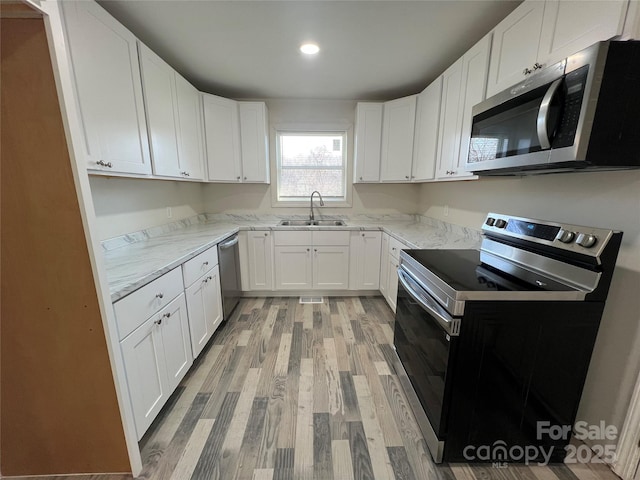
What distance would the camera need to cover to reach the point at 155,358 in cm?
143

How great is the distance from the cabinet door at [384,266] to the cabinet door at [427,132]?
0.78 meters

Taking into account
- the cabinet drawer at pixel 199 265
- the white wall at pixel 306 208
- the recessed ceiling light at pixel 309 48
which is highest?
the recessed ceiling light at pixel 309 48

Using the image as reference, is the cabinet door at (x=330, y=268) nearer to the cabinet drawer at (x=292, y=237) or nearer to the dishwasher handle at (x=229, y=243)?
the cabinet drawer at (x=292, y=237)

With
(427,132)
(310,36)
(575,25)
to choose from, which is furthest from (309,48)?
(575,25)

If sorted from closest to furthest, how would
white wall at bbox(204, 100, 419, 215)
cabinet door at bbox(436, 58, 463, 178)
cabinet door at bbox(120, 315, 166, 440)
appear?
cabinet door at bbox(120, 315, 166, 440)
cabinet door at bbox(436, 58, 463, 178)
white wall at bbox(204, 100, 419, 215)

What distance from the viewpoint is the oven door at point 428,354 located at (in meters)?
1.17

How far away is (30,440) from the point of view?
1155mm

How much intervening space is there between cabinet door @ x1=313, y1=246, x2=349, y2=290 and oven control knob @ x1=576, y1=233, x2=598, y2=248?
2.15m

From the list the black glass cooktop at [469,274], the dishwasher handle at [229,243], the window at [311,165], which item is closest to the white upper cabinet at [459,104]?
the black glass cooktop at [469,274]

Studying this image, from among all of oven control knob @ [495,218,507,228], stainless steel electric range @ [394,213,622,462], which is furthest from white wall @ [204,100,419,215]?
stainless steel electric range @ [394,213,622,462]

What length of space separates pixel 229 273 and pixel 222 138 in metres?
1.59

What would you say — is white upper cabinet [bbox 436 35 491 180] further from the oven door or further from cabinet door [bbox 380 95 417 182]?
the oven door

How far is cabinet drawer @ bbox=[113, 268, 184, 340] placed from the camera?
1.16 meters

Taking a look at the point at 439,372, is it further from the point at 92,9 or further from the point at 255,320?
the point at 92,9
